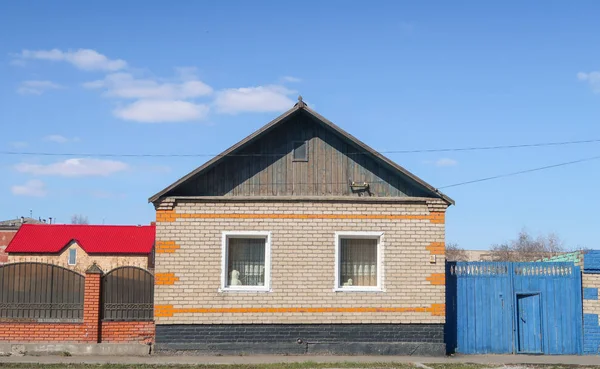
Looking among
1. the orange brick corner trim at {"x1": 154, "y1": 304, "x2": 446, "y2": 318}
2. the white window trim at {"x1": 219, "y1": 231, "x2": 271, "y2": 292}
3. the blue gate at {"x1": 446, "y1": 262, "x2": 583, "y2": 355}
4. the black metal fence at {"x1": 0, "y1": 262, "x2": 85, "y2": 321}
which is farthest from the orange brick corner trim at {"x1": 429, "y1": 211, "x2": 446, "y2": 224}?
the black metal fence at {"x1": 0, "y1": 262, "x2": 85, "y2": 321}

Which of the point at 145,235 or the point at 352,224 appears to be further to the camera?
the point at 145,235

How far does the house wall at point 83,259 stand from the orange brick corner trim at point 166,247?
3246 cm

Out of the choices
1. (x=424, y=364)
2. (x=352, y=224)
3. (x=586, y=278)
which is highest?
(x=352, y=224)

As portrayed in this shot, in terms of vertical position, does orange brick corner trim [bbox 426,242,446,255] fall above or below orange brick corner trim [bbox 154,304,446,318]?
above

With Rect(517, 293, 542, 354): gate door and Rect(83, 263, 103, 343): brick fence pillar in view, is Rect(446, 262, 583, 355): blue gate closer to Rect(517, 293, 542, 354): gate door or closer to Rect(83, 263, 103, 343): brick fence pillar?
Rect(517, 293, 542, 354): gate door

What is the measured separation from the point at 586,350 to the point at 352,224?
20.2 feet

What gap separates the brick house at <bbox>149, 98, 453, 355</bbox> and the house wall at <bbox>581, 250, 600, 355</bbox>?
3.45 m

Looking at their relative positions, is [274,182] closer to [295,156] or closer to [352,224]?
[295,156]

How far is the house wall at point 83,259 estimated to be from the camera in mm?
47344

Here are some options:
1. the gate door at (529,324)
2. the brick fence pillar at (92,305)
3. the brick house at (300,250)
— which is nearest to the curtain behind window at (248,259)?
the brick house at (300,250)

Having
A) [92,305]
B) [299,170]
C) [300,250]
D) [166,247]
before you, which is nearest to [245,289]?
[300,250]

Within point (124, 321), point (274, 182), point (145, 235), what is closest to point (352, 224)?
point (274, 182)

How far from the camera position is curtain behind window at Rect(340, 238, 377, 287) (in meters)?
16.0

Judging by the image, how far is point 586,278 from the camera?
16422mm
